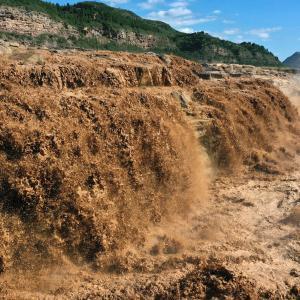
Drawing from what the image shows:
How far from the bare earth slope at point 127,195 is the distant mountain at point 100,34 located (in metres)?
32.6

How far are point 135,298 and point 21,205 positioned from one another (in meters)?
2.94

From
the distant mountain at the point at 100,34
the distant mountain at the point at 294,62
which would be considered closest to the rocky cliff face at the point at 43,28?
the distant mountain at the point at 100,34

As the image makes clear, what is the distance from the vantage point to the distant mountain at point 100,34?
54281mm

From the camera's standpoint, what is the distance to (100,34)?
73.2m

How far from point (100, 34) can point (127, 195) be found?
214ft

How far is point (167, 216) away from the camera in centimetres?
1239

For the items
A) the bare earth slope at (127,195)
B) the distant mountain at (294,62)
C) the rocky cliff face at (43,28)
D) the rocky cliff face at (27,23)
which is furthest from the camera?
the distant mountain at (294,62)

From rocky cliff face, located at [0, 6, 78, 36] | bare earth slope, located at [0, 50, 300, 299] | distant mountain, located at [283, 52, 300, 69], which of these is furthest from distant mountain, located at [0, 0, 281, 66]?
distant mountain, located at [283, 52, 300, 69]

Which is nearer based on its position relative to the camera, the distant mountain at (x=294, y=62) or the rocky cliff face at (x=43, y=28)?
the rocky cliff face at (x=43, y=28)

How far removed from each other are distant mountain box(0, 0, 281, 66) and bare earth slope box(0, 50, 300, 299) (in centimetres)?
3259

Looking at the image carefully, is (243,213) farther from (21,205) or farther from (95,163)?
(21,205)

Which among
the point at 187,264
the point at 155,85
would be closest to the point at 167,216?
the point at 187,264

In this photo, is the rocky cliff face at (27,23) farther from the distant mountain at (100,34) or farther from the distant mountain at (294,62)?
the distant mountain at (294,62)

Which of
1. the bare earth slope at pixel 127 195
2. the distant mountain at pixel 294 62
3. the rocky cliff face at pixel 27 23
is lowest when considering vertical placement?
the bare earth slope at pixel 127 195
